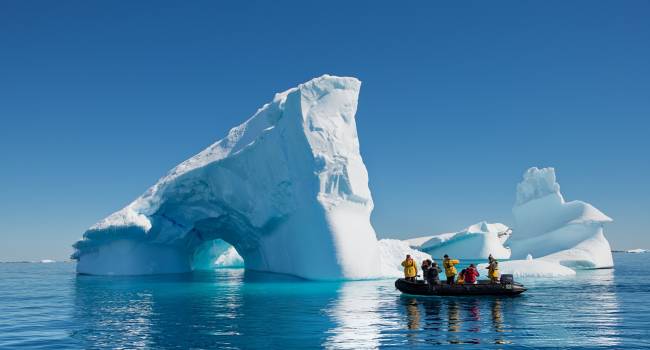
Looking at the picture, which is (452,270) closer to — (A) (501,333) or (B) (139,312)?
(A) (501,333)

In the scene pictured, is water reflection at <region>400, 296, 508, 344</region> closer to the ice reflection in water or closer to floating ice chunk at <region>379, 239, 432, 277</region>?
the ice reflection in water

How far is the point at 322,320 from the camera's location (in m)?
14.4

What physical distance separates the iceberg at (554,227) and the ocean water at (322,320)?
66.4ft

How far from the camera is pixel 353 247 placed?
28.0 meters

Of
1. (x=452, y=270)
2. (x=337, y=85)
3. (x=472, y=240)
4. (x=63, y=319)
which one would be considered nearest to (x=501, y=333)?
(x=452, y=270)

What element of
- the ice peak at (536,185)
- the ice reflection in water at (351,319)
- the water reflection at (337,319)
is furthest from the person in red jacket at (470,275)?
the ice peak at (536,185)

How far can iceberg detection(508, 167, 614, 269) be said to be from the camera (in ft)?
139

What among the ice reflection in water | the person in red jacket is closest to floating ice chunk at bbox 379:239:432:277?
the ice reflection in water

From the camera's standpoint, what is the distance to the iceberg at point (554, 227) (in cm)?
4245

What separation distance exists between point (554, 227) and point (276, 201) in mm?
29111

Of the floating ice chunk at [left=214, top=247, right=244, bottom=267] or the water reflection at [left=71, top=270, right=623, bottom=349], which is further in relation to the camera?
the floating ice chunk at [left=214, top=247, right=244, bottom=267]

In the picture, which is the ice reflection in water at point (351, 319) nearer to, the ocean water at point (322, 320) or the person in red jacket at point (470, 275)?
A: the ocean water at point (322, 320)

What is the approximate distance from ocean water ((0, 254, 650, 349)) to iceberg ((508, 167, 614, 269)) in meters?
20.2

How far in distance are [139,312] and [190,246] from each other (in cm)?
2635
